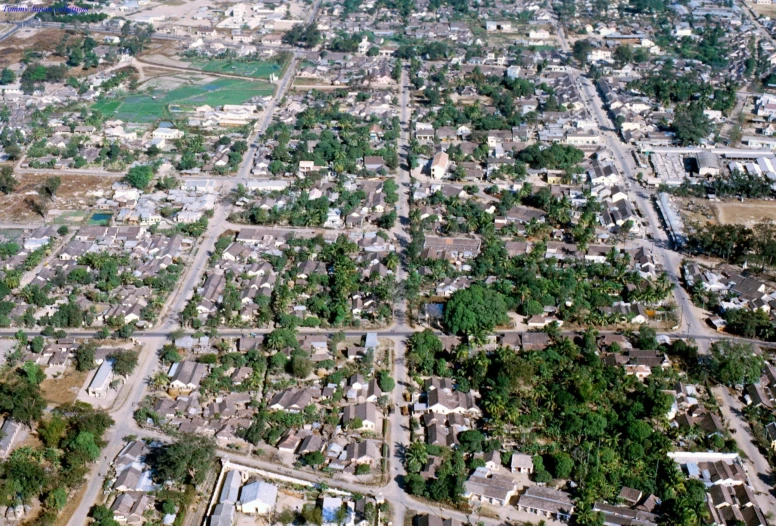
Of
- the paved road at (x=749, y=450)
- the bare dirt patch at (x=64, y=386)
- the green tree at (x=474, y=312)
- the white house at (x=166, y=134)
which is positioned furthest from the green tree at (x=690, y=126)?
the bare dirt patch at (x=64, y=386)

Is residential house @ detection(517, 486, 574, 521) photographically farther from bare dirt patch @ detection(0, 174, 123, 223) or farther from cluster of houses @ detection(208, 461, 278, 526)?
bare dirt patch @ detection(0, 174, 123, 223)

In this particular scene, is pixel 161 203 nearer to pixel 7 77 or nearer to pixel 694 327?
pixel 7 77

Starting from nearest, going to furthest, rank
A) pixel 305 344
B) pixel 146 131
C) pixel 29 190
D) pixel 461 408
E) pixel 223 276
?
pixel 461 408
pixel 305 344
pixel 223 276
pixel 29 190
pixel 146 131

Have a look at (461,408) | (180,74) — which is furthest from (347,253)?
(180,74)

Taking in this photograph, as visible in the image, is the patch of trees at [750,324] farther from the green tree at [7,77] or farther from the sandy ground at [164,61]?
the green tree at [7,77]

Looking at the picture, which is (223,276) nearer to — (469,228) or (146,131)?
(469,228)

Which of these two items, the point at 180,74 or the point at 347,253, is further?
the point at 180,74
